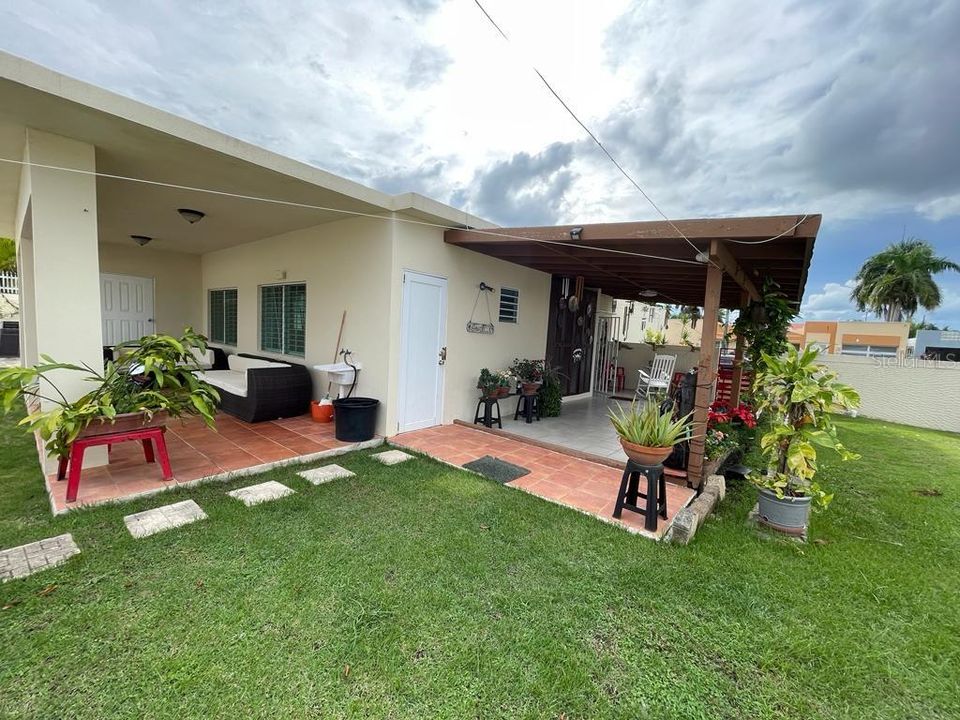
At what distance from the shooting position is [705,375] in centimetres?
397

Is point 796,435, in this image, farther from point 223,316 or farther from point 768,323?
point 223,316

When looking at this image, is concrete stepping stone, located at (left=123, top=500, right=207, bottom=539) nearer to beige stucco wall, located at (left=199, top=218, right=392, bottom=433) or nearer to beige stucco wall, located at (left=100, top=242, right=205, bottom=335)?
beige stucco wall, located at (left=199, top=218, right=392, bottom=433)

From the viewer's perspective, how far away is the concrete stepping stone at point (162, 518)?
2824 millimetres

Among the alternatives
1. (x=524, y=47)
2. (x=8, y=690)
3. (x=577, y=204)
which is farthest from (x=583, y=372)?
(x=8, y=690)

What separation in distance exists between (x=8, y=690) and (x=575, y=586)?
99.4 inches

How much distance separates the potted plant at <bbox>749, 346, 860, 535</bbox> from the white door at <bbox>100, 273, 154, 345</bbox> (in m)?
10.7

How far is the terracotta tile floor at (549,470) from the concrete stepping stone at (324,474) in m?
0.97

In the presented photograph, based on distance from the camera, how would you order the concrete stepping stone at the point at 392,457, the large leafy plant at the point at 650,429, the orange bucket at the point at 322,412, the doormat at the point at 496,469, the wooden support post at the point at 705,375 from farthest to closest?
the orange bucket at the point at 322,412 → the concrete stepping stone at the point at 392,457 → the doormat at the point at 496,469 → the wooden support post at the point at 705,375 → the large leafy plant at the point at 650,429

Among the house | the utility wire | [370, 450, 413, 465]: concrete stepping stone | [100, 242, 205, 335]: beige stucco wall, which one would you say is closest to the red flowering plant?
the house

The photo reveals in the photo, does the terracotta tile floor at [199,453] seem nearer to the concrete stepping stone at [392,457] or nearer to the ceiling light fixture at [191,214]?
the concrete stepping stone at [392,457]

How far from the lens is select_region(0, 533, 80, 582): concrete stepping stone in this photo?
231 centimetres

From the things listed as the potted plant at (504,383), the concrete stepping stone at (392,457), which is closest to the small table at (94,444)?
the concrete stepping stone at (392,457)

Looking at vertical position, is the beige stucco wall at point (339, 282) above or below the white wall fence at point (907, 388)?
above

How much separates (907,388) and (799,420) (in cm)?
950
